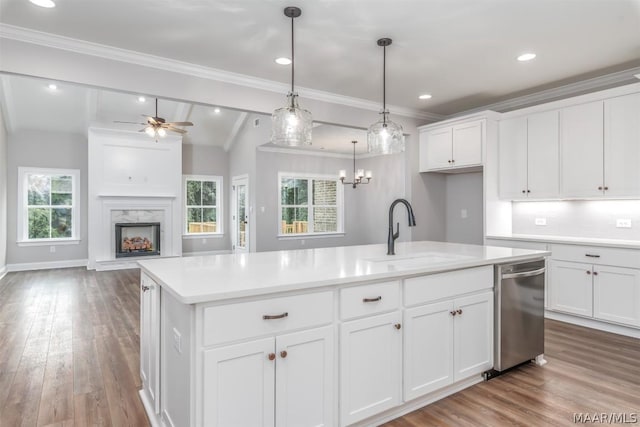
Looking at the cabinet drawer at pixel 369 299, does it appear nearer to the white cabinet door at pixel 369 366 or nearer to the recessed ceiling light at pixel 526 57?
the white cabinet door at pixel 369 366

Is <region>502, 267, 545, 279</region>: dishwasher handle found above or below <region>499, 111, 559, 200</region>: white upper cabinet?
below

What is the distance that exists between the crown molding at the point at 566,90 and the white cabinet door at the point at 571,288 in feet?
6.15

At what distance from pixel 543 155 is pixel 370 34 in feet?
8.54

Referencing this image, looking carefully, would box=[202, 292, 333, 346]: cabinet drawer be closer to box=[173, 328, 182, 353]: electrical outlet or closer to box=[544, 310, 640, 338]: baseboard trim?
box=[173, 328, 182, 353]: electrical outlet

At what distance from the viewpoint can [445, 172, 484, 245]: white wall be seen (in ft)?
17.3

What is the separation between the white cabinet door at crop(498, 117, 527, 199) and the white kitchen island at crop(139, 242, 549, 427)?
220 centimetres

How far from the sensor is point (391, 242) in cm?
277

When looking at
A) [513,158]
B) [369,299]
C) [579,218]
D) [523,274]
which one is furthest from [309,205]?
[369,299]

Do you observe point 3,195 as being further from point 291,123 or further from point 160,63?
point 291,123

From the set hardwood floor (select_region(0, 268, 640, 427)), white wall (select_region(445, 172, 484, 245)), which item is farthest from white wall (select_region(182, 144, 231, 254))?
white wall (select_region(445, 172, 484, 245))

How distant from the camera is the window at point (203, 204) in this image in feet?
30.6

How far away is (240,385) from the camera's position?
5.23 ft

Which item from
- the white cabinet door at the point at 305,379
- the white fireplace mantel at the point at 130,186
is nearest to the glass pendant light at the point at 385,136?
the white cabinet door at the point at 305,379

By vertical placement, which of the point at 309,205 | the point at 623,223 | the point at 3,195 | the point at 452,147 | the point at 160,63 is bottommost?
the point at 623,223
